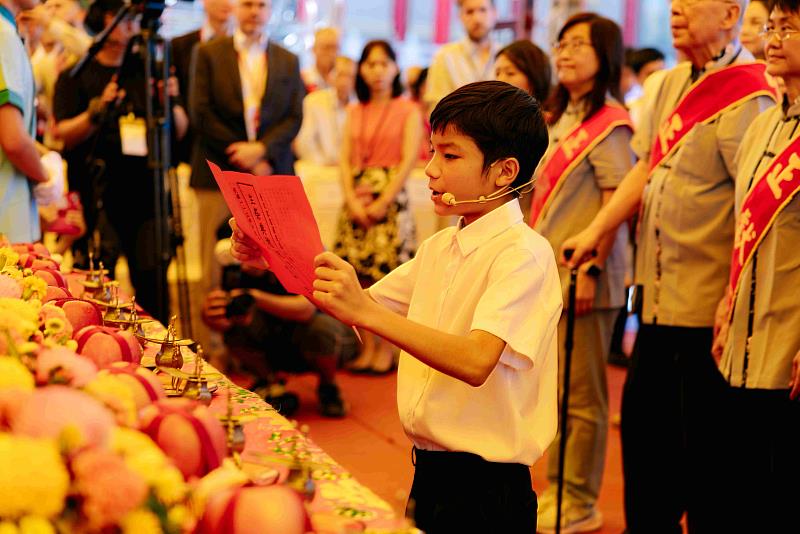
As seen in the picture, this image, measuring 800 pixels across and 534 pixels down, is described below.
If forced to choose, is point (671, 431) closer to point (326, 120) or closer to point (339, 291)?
point (339, 291)

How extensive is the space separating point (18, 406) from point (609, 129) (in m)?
2.08

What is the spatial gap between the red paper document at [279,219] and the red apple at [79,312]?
0.27m

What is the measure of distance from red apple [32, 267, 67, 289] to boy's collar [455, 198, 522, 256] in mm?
698

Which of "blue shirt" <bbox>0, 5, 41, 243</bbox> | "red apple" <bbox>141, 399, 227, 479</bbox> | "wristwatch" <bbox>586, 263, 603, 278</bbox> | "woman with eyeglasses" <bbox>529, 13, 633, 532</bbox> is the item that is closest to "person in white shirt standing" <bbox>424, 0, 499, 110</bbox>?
"woman with eyeglasses" <bbox>529, 13, 633, 532</bbox>

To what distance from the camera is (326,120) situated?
5.75 metres

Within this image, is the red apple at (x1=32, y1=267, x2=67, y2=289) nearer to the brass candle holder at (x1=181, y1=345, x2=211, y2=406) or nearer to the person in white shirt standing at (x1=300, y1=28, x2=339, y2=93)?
the brass candle holder at (x1=181, y1=345, x2=211, y2=406)

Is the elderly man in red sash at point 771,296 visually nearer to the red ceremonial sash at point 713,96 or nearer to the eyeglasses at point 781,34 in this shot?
the eyeglasses at point 781,34

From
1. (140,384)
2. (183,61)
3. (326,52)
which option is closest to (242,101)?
(183,61)

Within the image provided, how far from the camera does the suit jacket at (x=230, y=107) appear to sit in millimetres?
4262

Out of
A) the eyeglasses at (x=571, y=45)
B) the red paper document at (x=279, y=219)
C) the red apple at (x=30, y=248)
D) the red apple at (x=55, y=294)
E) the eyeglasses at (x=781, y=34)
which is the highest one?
the eyeglasses at (x=781, y=34)

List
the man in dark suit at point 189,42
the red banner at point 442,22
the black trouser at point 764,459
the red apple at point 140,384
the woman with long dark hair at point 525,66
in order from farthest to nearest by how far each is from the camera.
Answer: the red banner at point 442,22
the man in dark suit at point 189,42
the woman with long dark hair at point 525,66
the black trouser at point 764,459
the red apple at point 140,384

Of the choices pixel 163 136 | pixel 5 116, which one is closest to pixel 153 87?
pixel 163 136

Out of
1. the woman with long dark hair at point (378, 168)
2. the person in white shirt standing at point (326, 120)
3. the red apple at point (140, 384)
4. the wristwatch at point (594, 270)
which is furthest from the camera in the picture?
the person in white shirt standing at point (326, 120)

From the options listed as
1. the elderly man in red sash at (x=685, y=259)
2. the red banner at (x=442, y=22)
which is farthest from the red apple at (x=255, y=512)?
the red banner at (x=442, y=22)
